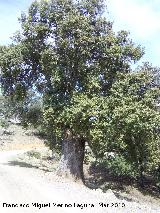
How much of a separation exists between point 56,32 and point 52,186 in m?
10.9

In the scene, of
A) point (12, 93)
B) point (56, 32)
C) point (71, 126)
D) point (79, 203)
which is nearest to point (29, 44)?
point (56, 32)

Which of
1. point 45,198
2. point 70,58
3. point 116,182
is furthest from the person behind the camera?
point 116,182

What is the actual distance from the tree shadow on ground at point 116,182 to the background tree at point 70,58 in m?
11.6

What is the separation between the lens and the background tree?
29141 millimetres

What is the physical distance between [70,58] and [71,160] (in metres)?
7.12

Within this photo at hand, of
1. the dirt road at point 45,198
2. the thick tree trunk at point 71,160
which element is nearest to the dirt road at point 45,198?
the dirt road at point 45,198

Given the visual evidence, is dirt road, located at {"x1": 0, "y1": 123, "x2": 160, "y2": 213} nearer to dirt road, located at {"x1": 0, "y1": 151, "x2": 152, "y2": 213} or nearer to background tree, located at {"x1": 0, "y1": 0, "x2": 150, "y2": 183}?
dirt road, located at {"x1": 0, "y1": 151, "x2": 152, "y2": 213}

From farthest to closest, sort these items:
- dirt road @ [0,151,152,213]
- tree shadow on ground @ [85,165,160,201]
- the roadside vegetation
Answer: tree shadow on ground @ [85,165,160,201] → the roadside vegetation → dirt road @ [0,151,152,213]

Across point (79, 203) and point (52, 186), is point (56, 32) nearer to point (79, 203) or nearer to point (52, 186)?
point (52, 186)

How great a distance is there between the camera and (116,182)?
146 ft

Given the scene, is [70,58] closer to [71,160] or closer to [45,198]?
[71,160]

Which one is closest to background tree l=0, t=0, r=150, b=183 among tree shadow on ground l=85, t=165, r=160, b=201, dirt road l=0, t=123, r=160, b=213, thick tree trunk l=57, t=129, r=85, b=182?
thick tree trunk l=57, t=129, r=85, b=182

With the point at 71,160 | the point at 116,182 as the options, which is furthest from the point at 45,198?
the point at 116,182

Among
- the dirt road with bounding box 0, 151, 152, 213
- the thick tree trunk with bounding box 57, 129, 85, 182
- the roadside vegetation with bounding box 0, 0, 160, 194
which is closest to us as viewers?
the dirt road with bounding box 0, 151, 152, 213
